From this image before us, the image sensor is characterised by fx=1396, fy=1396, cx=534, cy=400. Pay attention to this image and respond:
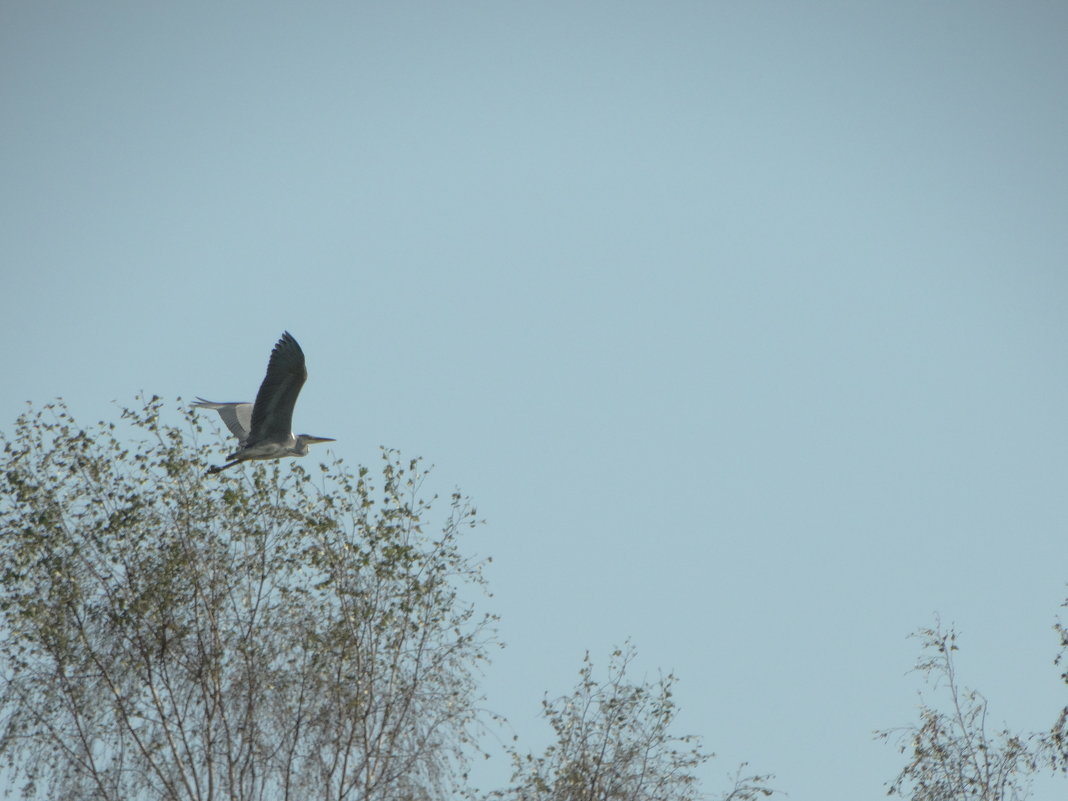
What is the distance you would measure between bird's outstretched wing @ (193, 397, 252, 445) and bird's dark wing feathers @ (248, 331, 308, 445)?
2.72 feet

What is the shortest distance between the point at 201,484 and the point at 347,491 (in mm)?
1711

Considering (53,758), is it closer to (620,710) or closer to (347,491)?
(347,491)

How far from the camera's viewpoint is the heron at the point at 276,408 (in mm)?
17938

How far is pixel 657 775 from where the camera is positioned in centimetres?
1510

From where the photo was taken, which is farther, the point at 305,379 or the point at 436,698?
the point at 305,379

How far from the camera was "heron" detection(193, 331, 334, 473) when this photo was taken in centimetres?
1794

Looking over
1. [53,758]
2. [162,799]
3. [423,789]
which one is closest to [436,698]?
[423,789]

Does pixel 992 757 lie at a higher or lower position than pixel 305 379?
lower

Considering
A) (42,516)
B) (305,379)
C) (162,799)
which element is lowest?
(162,799)

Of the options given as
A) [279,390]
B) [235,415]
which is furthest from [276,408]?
[235,415]

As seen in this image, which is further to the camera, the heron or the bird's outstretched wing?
the bird's outstretched wing

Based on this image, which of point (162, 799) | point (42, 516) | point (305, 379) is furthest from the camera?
point (305, 379)

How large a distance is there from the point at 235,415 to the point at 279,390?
1868 mm

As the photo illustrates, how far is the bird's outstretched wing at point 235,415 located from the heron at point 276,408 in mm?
446
